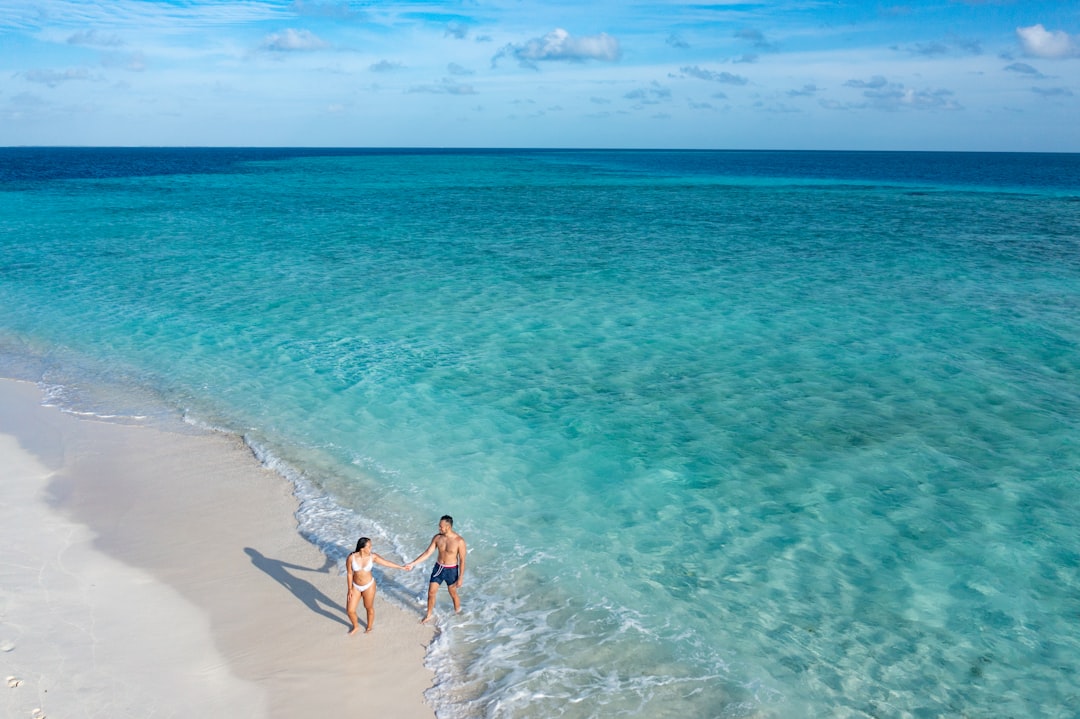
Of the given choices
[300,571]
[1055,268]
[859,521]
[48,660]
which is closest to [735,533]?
[859,521]

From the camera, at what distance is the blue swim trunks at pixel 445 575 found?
30.7 feet

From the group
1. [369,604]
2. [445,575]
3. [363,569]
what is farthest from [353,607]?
[445,575]

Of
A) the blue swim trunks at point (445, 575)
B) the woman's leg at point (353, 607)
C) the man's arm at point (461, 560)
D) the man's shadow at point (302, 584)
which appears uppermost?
the man's arm at point (461, 560)

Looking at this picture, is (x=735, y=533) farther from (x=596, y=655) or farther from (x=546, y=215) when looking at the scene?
(x=546, y=215)

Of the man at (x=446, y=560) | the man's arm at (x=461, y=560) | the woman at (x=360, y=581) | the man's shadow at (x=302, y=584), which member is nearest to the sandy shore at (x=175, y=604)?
the man's shadow at (x=302, y=584)

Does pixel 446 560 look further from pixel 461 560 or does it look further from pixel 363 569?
pixel 363 569

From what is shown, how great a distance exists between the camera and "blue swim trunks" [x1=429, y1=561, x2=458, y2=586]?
9.34 meters

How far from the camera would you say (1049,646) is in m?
8.91

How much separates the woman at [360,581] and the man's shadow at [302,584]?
0.32 m

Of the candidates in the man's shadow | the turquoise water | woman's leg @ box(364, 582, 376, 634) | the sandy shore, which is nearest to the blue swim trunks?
the turquoise water

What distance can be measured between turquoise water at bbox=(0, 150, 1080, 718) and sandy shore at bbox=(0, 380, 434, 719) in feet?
1.99

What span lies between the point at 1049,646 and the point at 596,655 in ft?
16.9

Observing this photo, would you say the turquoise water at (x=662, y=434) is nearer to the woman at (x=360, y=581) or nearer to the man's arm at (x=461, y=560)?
the man's arm at (x=461, y=560)

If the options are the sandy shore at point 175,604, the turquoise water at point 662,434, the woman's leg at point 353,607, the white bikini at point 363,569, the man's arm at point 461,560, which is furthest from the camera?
the man's arm at point 461,560
